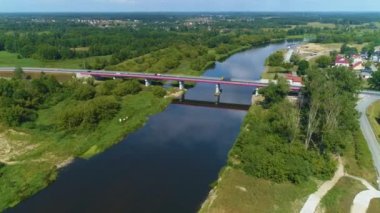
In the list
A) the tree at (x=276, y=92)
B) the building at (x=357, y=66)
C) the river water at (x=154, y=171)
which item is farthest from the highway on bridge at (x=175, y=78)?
the building at (x=357, y=66)

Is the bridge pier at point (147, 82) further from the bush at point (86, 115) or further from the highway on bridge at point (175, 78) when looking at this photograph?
the bush at point (86, 115)

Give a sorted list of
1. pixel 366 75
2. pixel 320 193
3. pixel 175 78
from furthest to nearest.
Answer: pixel 366 75 → pixel 175 78 → pixel 320 193

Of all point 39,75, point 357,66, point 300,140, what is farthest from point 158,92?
point 357,66

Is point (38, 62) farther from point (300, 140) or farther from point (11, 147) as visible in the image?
point (300, 140)

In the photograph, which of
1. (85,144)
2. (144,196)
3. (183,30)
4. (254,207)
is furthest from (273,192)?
(183,30)

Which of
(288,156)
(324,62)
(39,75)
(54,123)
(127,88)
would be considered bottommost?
(54,123)

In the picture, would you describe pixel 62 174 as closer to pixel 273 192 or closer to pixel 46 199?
pixel 46 199

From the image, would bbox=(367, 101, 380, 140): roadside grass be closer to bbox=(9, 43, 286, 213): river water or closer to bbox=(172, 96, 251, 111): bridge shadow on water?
bbox=(9, 43, 286, 213): river water

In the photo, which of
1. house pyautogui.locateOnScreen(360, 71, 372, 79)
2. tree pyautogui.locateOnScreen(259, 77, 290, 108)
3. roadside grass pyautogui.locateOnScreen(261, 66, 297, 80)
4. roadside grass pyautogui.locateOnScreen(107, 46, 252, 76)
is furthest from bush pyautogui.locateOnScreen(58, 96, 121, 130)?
house pyautogui.locateOnScreen(360, 71, 372, 79)
